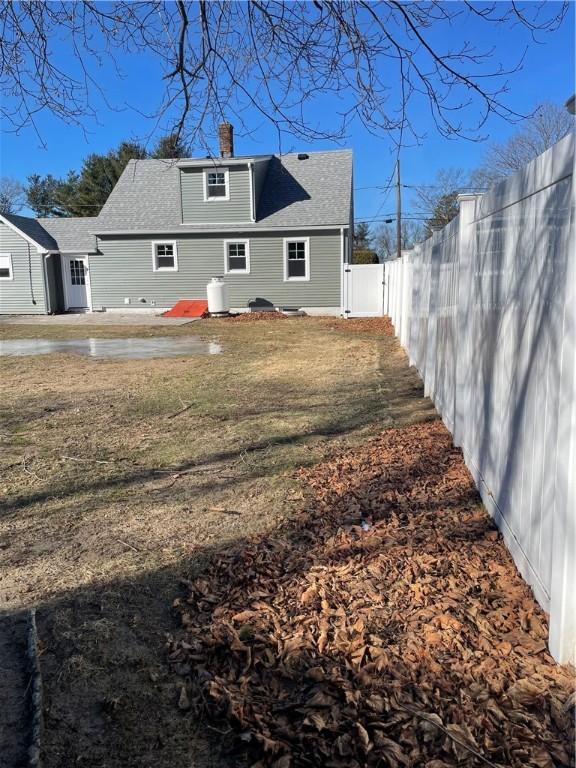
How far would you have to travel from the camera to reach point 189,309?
21453 mm

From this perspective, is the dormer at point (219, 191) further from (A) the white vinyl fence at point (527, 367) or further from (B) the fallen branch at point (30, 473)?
(A) the white vinyl fence at point (527, 367)

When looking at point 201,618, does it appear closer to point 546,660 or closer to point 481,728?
point 481,728

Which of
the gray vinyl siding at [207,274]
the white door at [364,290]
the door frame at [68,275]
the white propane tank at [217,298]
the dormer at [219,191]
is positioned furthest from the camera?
the door frame at [68,275]

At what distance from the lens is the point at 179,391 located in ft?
26.4

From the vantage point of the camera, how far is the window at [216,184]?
2139cm

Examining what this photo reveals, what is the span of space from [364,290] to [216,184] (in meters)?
7.08

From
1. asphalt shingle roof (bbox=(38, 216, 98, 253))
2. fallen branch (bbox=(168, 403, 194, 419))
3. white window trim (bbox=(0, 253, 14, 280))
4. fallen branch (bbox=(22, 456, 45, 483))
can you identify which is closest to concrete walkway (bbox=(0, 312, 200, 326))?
white window trim (bbox=(0, 253, 14, 280))

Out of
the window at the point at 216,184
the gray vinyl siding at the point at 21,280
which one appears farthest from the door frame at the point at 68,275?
the window at the point at 216,184

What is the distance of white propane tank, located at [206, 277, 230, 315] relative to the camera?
2045 cm

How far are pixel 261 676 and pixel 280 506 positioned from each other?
68.4 inches

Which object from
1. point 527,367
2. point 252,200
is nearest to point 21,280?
point 252,200

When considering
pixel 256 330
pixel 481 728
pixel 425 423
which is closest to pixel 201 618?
pixel 481 728

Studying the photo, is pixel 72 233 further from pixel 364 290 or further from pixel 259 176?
pixel 364 290

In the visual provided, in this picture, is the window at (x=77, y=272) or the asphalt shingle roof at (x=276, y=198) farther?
the window at (x=77, y=272)
